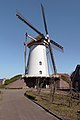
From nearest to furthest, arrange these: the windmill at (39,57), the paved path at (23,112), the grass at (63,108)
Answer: the paved path at (23,112), the grass at (63,108), the windmill at (39,57)

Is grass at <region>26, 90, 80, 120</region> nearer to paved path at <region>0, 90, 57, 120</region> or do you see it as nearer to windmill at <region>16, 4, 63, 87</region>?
paved path at <region>0, 90, 57, 120</region>

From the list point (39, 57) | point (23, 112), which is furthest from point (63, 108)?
point (39, 57)

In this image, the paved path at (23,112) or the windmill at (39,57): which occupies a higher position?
the windmill at (39,57)

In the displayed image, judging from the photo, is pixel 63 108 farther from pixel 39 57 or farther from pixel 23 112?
pixel 39 57

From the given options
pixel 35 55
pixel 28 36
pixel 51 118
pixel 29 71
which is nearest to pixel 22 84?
pixel 29 71

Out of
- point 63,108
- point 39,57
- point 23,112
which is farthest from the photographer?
point 39,57

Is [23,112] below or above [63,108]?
below

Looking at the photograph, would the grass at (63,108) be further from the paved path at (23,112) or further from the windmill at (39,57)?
the windmill at (39,57)

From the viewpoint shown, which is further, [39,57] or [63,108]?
[39,57]

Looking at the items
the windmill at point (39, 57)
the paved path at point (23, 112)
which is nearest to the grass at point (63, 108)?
the paved path at point (23, 112)

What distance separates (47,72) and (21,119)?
50.5 m

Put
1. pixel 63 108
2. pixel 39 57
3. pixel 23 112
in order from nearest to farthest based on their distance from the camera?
1. pixel 23 112
2. pixel 63 108
3. pixel 39 57

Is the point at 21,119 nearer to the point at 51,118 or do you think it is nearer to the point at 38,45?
the point at 51,118

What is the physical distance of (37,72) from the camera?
63219mm
